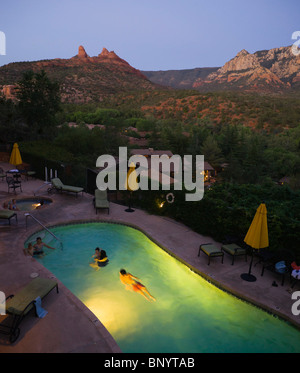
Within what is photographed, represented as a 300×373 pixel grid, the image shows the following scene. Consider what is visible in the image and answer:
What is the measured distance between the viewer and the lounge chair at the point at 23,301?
5.73 metres

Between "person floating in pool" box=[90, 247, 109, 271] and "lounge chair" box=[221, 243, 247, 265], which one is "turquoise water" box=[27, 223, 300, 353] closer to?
"person floating in pool" box=[90, 247, 109, 271]

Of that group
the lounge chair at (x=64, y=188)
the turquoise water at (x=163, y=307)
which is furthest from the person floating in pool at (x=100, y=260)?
the lounge chair at (x=64, y=188)

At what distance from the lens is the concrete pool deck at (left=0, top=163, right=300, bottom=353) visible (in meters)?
5.69

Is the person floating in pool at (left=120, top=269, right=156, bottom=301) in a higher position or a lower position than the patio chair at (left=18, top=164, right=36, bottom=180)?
lower

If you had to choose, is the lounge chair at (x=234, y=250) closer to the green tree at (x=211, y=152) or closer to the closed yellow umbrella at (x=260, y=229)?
the closed yellow umbrella at (x=260, y=229)

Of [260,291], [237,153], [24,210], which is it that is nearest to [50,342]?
[260,291]

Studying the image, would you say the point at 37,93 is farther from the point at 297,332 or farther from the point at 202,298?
the point at 297,332

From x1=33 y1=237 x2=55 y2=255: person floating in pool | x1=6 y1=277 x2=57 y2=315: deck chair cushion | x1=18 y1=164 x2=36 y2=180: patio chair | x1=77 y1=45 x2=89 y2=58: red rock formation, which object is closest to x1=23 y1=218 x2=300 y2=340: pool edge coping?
x1=6 y1=277 x2=57 y2=315: deck chair cushion

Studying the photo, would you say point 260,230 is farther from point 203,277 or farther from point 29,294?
point 29,294

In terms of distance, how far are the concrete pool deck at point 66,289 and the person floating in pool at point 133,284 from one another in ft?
5.89

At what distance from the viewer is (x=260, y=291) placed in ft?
26.0

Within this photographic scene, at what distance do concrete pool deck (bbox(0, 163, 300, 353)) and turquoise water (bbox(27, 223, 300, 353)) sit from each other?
1.41 feet

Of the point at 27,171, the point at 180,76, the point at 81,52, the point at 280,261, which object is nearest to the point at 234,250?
the point at 280,261
